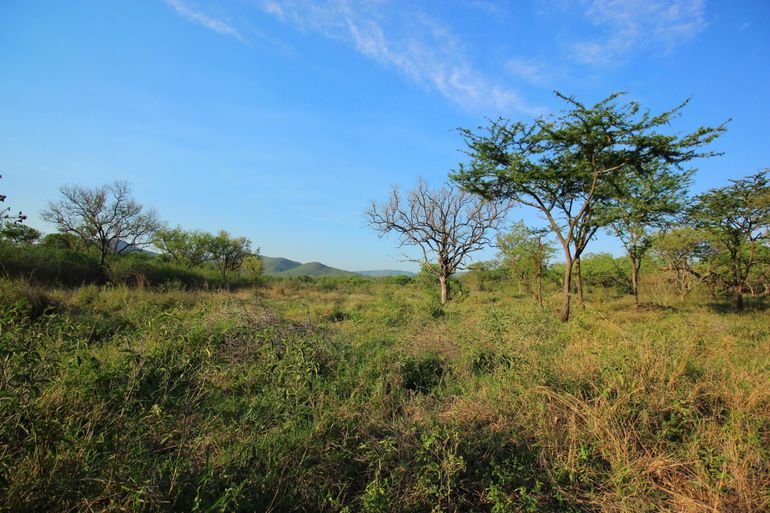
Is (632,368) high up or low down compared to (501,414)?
up

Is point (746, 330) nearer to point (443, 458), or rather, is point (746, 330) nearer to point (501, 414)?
point (501, 414)

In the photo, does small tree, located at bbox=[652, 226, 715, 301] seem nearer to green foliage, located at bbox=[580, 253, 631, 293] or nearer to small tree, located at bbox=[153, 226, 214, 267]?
green foliage, located at bbox=[580, 253, 631, 293]

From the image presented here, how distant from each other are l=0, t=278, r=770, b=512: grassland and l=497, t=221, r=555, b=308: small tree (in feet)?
43.6

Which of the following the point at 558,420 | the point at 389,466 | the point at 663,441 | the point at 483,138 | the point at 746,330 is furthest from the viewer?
the point at 483,138

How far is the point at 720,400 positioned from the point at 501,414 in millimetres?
2609

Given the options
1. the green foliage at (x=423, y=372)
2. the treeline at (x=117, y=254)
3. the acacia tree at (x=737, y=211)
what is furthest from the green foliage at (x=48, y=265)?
the acacia tree at (x=737, y=211)

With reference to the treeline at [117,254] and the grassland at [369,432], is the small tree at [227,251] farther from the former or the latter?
the grassland at [369,432]

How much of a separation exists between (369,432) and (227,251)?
4639 cm

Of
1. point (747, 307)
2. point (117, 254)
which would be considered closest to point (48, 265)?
point (117, 254)

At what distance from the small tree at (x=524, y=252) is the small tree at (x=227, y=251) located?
35.1 meters

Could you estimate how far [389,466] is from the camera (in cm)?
288

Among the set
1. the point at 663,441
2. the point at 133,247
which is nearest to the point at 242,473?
the point at 663,441

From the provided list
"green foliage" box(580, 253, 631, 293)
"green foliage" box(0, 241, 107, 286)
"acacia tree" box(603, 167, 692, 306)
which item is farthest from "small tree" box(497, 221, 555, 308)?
"green foliage" box(0, 241, 107, 286)

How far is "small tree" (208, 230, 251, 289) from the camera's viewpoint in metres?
43.9
